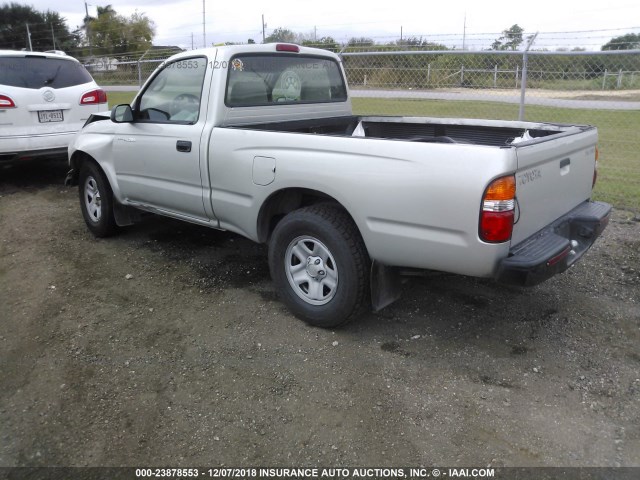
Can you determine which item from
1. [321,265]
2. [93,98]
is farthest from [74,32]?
[321,265]

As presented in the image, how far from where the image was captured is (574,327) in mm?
3865

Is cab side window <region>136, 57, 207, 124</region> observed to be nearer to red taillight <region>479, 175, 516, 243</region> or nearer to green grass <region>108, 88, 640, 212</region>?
red taillight <region>479, 175, 516, 243</region>

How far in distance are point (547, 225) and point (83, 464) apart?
115 inches

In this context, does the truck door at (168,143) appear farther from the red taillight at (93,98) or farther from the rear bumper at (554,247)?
the red taillight at (93,98)

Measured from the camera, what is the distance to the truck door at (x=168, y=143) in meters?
4.41

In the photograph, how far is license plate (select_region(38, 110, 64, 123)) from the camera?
24.6 feet

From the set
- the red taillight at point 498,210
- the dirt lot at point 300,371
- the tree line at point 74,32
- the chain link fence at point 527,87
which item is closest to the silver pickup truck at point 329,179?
the red taillight at point 498,210

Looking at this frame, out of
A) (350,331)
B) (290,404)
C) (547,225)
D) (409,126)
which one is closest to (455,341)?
(350,331)

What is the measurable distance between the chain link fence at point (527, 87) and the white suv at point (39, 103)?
152 inches

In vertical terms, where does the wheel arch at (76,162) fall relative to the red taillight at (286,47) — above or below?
below

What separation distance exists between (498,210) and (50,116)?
6736mm

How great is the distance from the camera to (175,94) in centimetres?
472

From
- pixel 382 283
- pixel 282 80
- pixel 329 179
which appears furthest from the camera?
pixel 282 80

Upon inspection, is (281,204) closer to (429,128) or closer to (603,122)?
(429,128)
